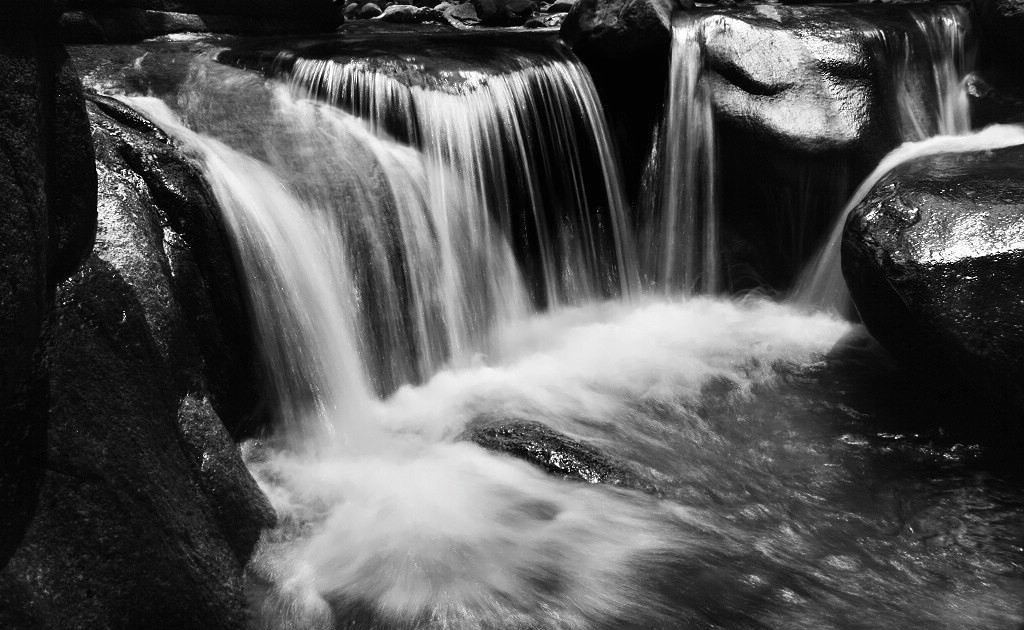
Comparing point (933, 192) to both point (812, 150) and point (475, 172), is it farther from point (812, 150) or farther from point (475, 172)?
point (475, 172)

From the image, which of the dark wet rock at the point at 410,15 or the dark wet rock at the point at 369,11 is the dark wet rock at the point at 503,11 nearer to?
the dark wet rock at the point at 410,15

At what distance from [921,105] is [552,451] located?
5.20 meters

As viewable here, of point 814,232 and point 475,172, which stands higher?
point 475,172

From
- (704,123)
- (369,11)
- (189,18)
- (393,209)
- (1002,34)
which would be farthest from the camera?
(369,11)

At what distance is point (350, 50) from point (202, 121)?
191 centimetres

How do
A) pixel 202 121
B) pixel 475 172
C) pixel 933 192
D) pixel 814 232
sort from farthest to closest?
pixel 814 232, pixel 475 172, pixel 202 121, pixel 933 192

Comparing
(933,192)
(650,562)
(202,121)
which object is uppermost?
(202,121)

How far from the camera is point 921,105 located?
7371mm

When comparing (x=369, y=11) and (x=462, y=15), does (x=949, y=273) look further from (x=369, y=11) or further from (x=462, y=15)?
(x=369, y=11)

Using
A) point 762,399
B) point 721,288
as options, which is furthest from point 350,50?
point 762,399

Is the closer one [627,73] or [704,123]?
[704,123]

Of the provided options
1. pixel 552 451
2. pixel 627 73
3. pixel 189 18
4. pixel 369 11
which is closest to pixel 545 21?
pixel 369 11

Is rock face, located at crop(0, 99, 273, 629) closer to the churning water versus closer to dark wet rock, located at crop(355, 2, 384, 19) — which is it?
the churning water

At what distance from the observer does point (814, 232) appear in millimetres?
6879
